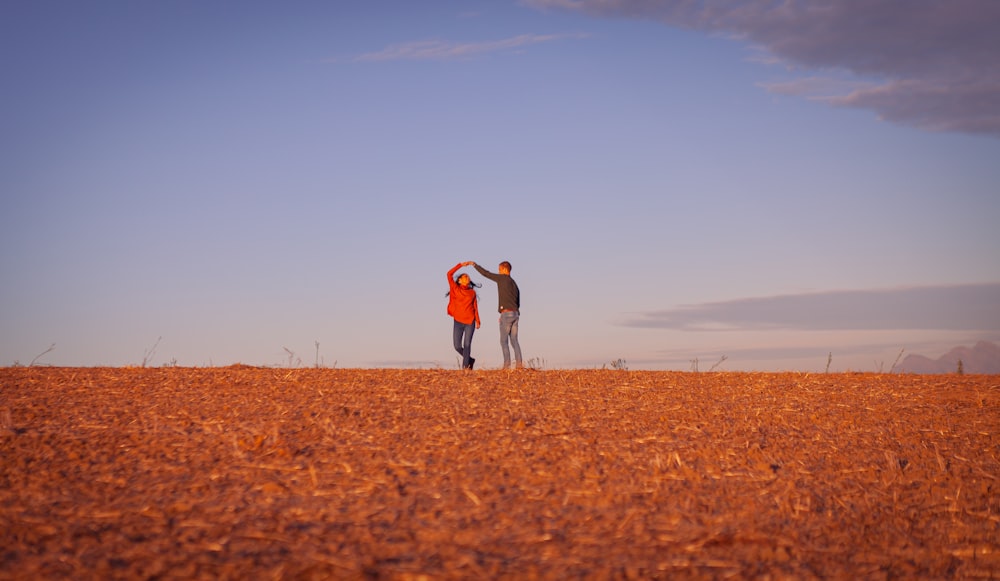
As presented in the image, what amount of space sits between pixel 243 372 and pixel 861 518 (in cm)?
903

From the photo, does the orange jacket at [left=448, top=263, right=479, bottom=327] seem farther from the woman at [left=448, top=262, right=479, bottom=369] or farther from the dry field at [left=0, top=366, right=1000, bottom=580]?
the dry field at [left=0, top=366, right=1000, bottom=580]

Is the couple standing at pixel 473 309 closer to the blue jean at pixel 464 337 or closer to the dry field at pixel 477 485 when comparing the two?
the blue jean at pixel 464 337

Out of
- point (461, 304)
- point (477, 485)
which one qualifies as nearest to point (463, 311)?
point (461, 304)

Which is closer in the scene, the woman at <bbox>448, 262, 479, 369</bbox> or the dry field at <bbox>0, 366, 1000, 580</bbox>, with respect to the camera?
the dry field at <bbox>0, 366, 1000, 580</bbox>

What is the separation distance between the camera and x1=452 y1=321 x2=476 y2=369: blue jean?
1667 cm

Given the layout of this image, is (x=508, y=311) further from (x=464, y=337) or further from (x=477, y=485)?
(x=477, y=485)

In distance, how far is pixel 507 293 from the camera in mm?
16578

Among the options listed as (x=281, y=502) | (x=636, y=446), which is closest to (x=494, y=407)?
(x=636, y=446)

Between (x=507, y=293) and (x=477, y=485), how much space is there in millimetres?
9685

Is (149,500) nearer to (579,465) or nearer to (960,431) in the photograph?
(579,465)

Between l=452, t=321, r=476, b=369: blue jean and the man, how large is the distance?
62 cm

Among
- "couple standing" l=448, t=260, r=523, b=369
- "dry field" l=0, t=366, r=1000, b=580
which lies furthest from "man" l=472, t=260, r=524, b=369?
"dry field" l=0, t=366, r=1000, b=580

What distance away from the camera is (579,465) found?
7.64 meters

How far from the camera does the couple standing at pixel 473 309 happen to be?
16.5 metres
